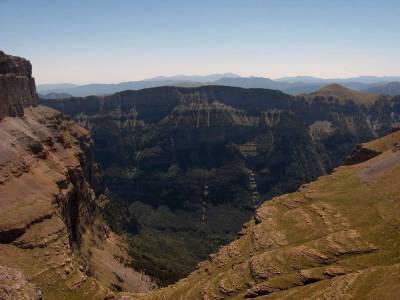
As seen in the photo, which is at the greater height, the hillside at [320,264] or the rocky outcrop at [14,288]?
the rocky outcrop at [14,288]

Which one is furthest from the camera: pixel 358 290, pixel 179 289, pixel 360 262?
pixel 179 289

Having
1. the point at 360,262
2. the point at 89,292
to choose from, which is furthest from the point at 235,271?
the point at 89,292

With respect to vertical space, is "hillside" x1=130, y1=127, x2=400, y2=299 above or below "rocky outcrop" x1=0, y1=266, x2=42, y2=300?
below

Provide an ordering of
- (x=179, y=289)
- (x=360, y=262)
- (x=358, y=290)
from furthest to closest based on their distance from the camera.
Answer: (x=179, y=289) < (x=360, y=262) < (x=358, y=290)

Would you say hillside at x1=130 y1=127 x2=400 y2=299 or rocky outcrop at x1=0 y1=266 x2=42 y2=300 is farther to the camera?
hillside at x1=130 y1=127 x2=400 y2=299

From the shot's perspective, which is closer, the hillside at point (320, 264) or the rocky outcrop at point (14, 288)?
the rocky outcrop at point (14, 288)

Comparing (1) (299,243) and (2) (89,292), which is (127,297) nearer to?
(2) (89,292)

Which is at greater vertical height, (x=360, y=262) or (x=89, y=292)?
(x=360, y=262)

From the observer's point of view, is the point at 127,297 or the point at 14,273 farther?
the point at 127,297

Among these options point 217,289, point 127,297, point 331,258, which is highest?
point 331,258

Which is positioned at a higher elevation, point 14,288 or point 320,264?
point 14,288

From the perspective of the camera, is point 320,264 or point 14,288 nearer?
point 14,288
